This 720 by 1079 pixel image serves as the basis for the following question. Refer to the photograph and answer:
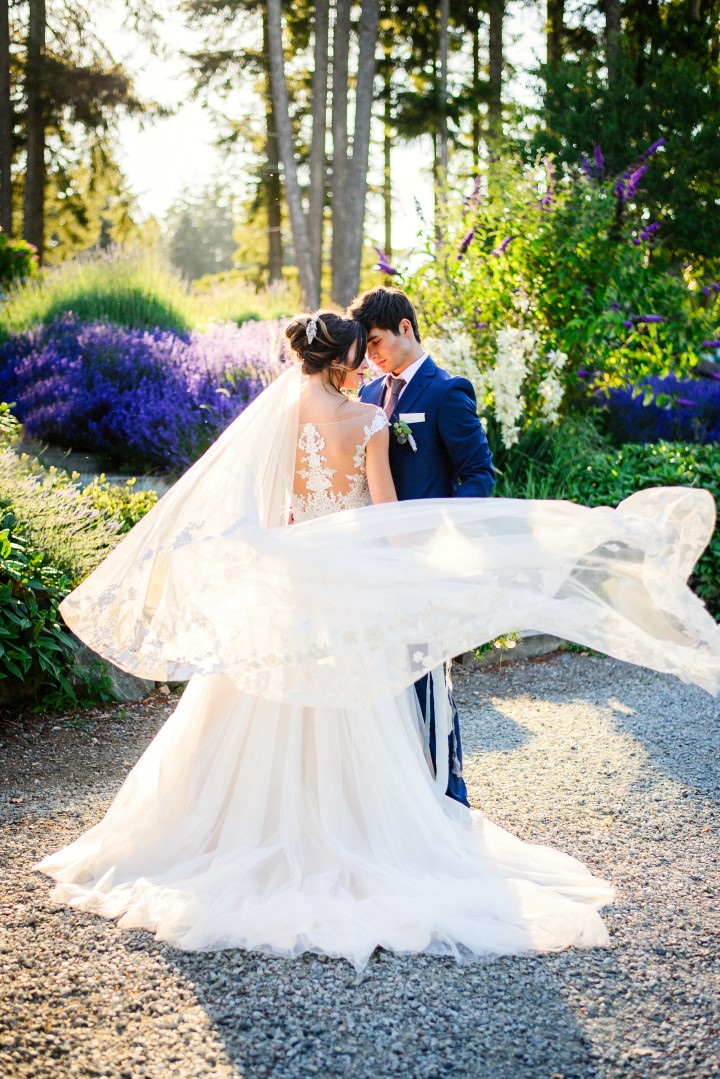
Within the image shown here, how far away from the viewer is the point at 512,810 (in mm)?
3660

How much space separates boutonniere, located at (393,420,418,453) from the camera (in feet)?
10.6

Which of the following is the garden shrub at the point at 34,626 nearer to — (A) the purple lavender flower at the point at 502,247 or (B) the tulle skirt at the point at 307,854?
(B) the tulle skirt at the point at 307,854

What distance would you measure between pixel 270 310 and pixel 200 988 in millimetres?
11067

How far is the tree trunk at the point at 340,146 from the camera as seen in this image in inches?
577

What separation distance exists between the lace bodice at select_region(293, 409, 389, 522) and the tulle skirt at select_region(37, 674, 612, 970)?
0.70m

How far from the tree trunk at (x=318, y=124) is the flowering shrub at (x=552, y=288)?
813cm

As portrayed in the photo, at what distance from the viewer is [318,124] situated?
15.2 meters

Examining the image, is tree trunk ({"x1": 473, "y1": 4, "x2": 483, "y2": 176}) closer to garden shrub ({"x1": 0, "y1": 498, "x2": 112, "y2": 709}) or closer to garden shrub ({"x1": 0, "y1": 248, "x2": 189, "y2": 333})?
garden shrub ({"x1": 0, "y1": 248, "x2": 189, "y2": 333})

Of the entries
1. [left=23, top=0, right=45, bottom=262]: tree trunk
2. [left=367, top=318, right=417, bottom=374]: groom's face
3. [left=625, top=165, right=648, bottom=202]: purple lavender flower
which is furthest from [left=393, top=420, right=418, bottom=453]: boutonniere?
[left=23, top=0, right=45, bottom=262]: tree trunk

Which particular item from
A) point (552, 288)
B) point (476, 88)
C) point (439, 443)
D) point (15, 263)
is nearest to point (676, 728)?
point (439, 443)

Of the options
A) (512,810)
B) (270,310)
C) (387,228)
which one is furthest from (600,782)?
(387,228)

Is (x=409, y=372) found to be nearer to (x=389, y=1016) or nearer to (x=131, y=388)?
(x=389, y=1016)

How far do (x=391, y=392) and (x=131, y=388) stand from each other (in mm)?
4789

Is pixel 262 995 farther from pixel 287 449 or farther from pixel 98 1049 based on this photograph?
pixel 287 449
